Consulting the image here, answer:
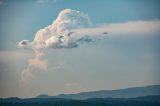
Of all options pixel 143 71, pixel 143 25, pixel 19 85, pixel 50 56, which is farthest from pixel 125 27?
pixel 19 85

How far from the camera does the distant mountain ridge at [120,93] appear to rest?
7.66 meters

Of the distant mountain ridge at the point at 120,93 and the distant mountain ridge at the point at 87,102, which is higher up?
the distant mountain ridge at the point at 120,93

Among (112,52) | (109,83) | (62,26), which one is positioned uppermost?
(62,26)

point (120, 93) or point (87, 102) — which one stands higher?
point (120, 93)

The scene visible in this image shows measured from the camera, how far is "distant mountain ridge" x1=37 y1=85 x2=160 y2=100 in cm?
766

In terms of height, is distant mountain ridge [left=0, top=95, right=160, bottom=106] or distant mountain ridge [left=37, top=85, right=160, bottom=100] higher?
distant mountain ridge [left=37, top=85, right=160, bottom=100]

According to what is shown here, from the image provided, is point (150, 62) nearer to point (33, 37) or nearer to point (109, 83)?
point (109, 83)

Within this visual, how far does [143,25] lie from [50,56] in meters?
1.80

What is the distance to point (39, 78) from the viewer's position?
26.6 feet

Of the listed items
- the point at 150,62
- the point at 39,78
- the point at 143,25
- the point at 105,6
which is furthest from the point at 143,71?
the point at 39,78

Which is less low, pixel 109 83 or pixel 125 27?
pixel 125 27

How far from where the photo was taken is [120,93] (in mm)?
7801

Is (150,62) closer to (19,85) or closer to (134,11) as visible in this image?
(134,11)

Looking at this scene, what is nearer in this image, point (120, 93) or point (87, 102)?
point (120, 93)
